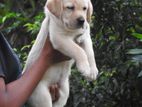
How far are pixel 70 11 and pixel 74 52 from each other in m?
0.23

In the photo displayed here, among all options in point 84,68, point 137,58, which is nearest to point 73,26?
point 84,68

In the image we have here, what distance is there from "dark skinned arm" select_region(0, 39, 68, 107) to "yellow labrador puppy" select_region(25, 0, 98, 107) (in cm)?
8

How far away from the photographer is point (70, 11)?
2.71 meters

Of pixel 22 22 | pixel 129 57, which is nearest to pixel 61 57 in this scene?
pixel 129 57

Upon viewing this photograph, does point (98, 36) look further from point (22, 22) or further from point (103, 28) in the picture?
point (22, 22)

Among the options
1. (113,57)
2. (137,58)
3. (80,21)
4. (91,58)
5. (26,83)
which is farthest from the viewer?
(113,57)

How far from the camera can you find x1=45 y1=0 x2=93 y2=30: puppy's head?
2689 millimetres

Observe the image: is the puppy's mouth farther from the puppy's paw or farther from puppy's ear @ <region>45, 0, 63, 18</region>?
the puppy's paw

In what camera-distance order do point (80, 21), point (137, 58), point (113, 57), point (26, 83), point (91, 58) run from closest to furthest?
point (26, 83)
point (80, 21)
point (91, 58)
point (137, 58)
point (113, 57)

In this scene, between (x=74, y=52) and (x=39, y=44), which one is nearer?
(x=74, y=52)

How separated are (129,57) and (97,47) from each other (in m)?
0.37

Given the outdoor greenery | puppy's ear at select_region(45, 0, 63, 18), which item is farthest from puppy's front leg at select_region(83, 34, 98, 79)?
the outdoor greenery

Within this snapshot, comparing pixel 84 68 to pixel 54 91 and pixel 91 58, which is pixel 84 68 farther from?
pixel 54 91

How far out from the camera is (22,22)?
5.27m
